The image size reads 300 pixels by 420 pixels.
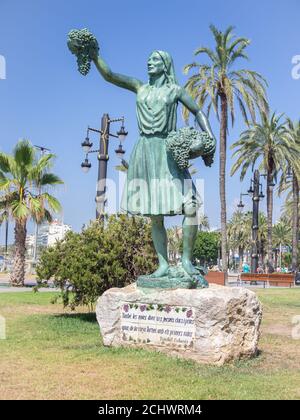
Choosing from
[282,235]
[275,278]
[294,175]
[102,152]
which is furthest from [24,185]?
[282,235]

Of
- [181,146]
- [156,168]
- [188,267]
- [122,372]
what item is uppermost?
[181,146]

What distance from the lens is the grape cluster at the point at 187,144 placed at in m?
5.39

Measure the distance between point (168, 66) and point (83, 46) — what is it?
3.28 feet

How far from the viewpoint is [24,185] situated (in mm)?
17891

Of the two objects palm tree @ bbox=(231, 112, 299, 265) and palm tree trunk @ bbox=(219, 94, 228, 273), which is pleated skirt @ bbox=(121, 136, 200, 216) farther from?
palm tree @ bbox=(231, 112, 299, 265)

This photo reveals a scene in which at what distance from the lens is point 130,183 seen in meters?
5.92

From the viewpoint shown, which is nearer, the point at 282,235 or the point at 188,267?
the point at 188,267

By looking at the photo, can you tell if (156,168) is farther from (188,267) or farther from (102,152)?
(102,152)

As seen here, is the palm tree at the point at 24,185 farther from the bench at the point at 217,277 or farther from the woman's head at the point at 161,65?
the woman's head at the point at 161,65

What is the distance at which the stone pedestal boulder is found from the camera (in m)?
5.13

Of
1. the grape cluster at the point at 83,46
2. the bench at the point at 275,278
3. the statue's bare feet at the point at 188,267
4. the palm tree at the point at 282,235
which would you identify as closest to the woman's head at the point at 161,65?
the grape cluster at the point at 83,46

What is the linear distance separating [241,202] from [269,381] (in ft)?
76.3

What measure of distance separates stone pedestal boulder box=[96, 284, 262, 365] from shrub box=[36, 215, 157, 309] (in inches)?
110

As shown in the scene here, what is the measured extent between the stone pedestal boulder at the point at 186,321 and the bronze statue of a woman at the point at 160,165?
37 cm
